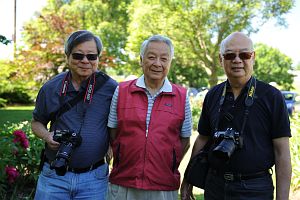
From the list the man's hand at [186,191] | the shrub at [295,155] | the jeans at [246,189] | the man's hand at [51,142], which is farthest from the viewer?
the shrub at [295,155]

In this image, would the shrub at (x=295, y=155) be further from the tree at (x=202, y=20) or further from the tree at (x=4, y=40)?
the tree at (x=202, y=20)

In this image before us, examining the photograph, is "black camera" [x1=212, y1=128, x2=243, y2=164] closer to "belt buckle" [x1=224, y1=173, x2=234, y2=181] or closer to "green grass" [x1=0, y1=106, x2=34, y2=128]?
"belt buckle" [x1=224, y1=173, x2=234, y2=181]

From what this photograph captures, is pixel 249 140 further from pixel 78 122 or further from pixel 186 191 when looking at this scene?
pixel 78 122

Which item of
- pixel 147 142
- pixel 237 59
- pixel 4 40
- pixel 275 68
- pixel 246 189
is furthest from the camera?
pixel 275 68

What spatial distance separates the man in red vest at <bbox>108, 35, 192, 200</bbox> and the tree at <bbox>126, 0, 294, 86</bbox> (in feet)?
46.4

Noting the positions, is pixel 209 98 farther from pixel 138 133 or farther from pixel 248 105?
pixel 138 133

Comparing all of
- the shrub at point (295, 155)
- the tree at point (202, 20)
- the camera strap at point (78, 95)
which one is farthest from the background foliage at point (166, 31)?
the camera strap at point (78, 95)

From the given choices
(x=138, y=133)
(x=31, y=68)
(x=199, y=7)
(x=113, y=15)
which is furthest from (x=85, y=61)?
(x=113, y=15)

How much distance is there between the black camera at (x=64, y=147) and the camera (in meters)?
2.50

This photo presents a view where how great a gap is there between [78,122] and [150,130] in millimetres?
549

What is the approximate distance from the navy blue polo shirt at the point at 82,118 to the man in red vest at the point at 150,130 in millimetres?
86

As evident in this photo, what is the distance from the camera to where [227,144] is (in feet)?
7.63

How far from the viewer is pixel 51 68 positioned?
16828 millimetres

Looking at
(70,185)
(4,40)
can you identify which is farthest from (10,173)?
(70,185)
